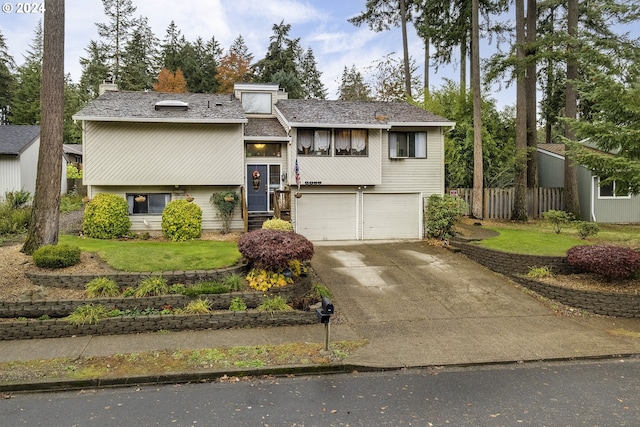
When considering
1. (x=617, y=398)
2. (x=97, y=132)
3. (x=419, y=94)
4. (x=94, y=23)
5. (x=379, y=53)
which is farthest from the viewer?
(x=94, y=23)

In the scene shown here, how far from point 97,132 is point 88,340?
1019 cm

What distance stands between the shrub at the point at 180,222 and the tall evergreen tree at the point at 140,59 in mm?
24743

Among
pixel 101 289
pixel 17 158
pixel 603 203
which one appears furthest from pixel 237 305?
pixel 603 203

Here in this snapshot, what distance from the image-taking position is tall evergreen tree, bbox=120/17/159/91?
116ft

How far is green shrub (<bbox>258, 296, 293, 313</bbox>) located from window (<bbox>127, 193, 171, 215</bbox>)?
29.9 feet

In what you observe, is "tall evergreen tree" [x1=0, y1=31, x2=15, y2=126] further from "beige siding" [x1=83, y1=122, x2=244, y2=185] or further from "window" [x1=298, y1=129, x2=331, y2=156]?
"window" [x1=298, y1=129, x2=331, y2=156]

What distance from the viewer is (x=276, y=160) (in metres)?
16.9

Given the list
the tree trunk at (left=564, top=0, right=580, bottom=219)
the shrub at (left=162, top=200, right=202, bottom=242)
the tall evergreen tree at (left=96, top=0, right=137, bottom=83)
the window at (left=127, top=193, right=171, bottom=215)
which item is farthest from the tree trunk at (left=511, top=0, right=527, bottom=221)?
the tall evergreen tree at (left=96, top=0, right=137, bottom=83)

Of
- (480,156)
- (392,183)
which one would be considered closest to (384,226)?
(392,183)

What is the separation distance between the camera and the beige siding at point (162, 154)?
591 inches

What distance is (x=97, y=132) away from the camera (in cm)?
1498

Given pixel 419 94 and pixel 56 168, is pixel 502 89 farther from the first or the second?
pixel 56 168

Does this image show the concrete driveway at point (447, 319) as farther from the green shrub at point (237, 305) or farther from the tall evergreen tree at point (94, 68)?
the tall evergreen tree at point (94, 68)

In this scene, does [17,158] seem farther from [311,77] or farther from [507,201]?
[311,77]
